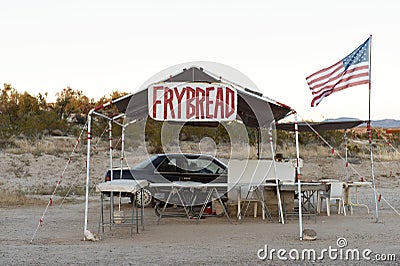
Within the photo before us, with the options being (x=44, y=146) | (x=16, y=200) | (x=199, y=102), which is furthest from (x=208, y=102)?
(x=44, y=146)

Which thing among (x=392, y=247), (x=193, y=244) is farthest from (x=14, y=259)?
(x=392, y=247)

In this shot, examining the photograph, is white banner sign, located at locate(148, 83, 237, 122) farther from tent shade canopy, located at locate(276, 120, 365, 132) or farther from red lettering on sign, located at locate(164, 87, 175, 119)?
tent shade canopy, located at locate(276, 120, 365, 132)

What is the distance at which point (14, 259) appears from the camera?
823cm

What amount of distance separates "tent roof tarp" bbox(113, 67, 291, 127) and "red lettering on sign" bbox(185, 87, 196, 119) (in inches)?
26.0

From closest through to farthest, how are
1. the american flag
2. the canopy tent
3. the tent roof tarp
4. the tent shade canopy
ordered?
the canopy tent < the tent roof tarp < the american flag < the tent shade canopy

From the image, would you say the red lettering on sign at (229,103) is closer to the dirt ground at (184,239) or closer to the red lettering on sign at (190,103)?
the red lettering on sign at (190,103)

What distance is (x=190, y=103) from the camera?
11.1 meters

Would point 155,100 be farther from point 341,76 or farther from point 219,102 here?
point 341,76

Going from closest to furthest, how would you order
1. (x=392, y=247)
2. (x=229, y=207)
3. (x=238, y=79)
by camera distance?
(x=392, y=247) < (x=238, y=79) < (x=229, y=207)

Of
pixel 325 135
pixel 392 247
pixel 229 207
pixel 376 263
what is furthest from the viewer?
pixel 325 135

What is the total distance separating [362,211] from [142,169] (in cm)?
553

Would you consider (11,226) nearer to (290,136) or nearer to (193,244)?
(193,244)
